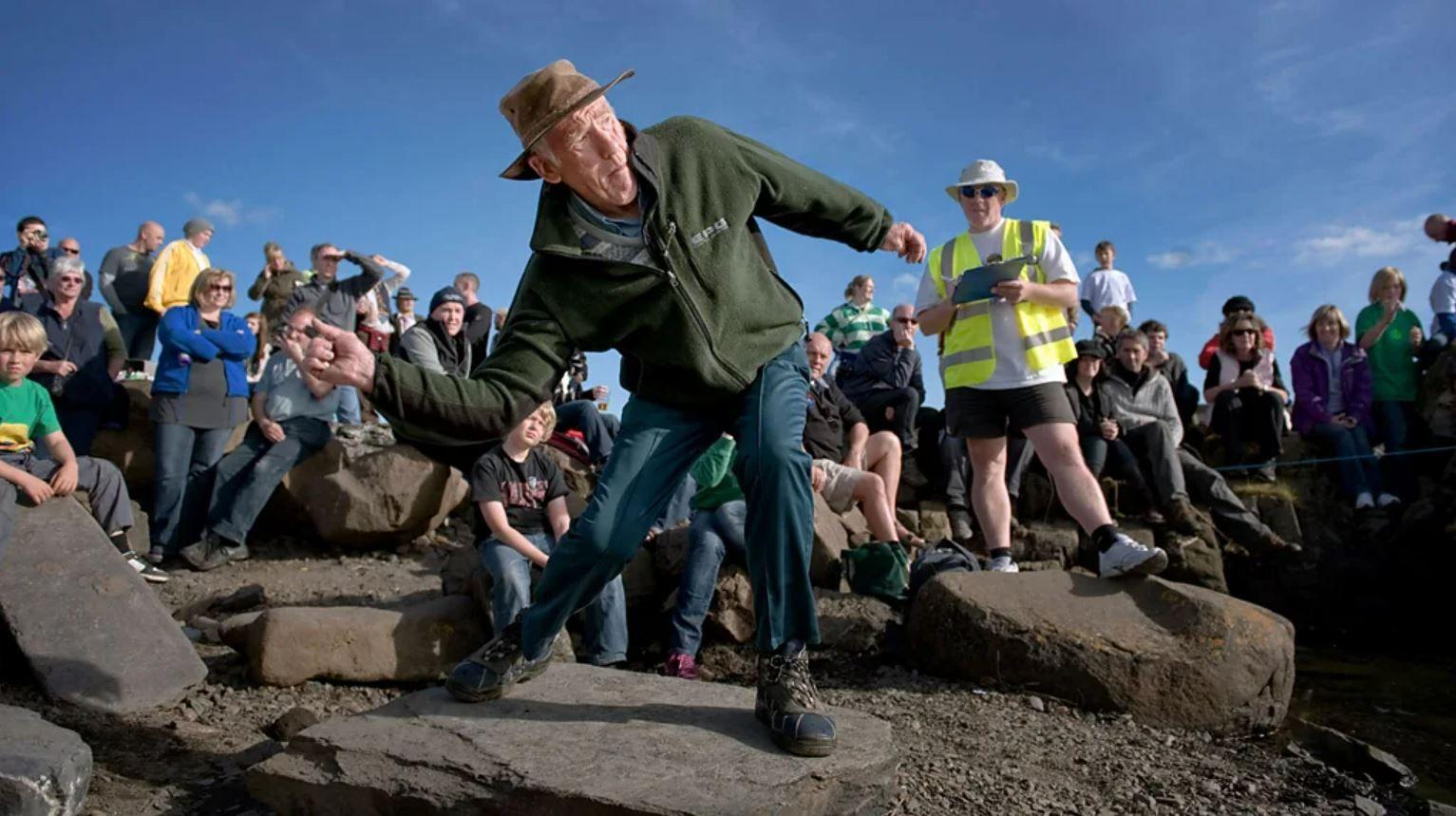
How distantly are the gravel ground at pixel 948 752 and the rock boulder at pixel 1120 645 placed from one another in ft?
0.47

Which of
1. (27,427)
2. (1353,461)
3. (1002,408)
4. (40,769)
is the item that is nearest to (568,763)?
(40,769)

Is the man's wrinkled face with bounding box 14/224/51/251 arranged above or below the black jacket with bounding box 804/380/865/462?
above

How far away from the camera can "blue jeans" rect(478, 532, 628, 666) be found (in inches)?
201

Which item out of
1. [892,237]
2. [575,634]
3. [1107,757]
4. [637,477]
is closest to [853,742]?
[637,477]

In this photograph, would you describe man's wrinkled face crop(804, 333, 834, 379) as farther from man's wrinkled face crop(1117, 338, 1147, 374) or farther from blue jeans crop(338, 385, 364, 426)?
blue jeans crop(338, 385, 364, 426)

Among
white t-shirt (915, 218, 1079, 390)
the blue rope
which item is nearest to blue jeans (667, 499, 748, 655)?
white t-shirt (915, 218, 1079, 390)

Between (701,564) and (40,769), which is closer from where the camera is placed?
(40,769)

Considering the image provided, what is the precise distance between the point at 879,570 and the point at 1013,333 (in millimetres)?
1798

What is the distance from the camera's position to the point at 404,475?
768cm

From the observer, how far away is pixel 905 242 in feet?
11.7

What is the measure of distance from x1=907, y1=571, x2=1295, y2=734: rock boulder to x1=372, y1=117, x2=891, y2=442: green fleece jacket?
8.03ft

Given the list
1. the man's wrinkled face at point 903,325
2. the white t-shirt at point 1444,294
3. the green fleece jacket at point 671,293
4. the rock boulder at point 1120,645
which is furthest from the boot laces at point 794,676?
the white t-shirt at point 1444,294

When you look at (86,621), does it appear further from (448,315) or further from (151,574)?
(448,315)

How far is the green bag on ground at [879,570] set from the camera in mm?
6059
